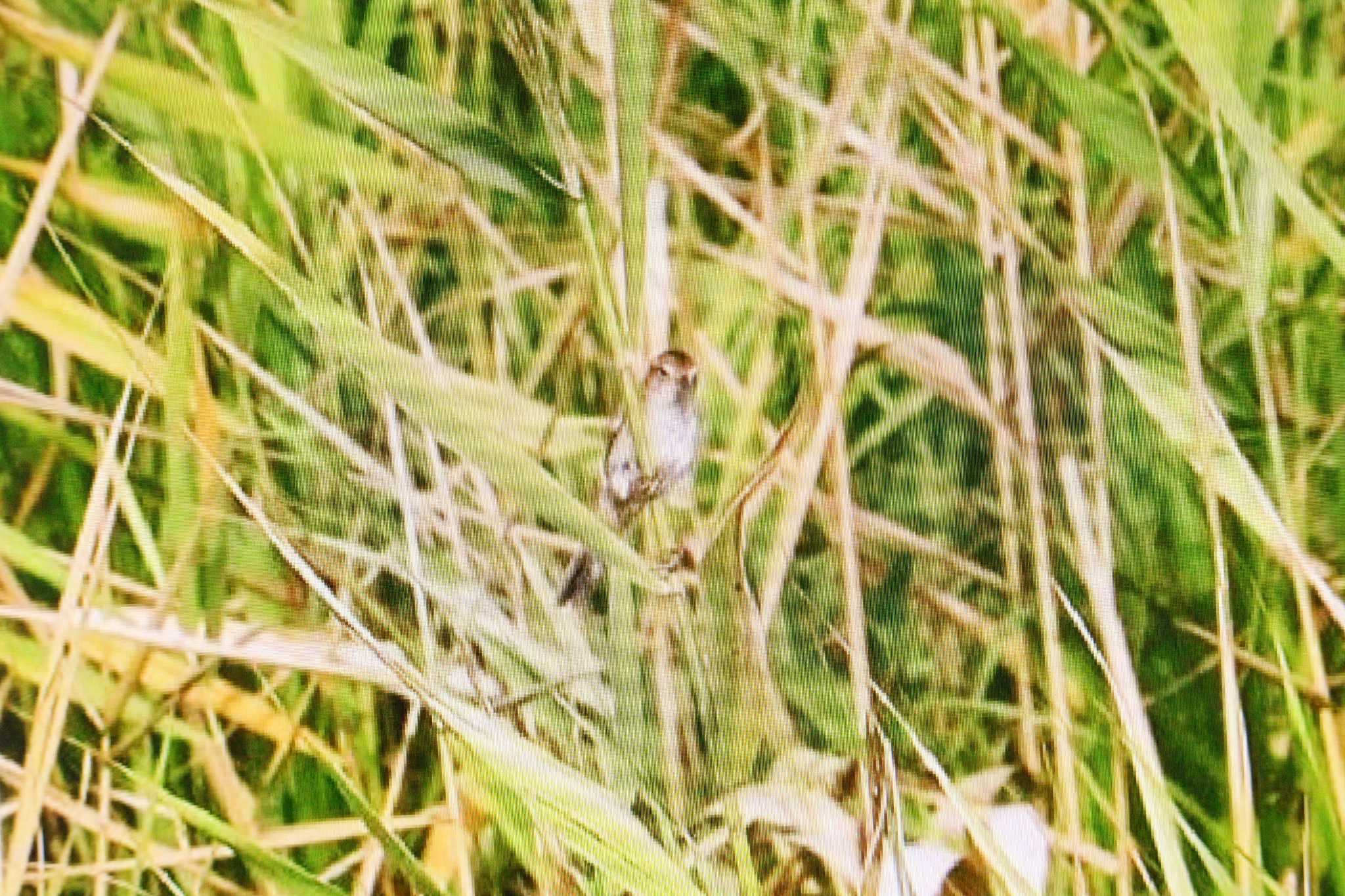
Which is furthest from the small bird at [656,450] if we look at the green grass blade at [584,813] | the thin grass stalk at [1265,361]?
the thin grass stalk at [1265,361]

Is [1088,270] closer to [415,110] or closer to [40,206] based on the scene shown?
[415,110]

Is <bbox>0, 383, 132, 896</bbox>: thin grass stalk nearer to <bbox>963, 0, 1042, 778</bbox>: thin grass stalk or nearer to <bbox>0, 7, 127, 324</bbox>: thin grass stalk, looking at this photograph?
<bbox>0, 7, 127, 324</bbox>: thin grass stalk

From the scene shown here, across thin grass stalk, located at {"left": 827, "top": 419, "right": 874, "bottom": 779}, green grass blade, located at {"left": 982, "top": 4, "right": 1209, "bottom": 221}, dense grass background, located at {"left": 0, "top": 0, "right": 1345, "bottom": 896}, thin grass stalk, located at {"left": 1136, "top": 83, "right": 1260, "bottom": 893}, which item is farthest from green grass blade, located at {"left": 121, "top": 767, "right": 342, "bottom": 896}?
green grass blade, located at {"left": 982, "top": 4, "right": 1209, "bottom": 221}

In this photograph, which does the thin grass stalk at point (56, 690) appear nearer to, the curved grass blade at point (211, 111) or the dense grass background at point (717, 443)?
the dense grass background at point (717, 443)

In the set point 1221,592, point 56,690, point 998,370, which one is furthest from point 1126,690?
point 56,690

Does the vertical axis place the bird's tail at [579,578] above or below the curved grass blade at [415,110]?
below

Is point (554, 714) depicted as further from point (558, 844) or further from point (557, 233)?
point (557, 233)
